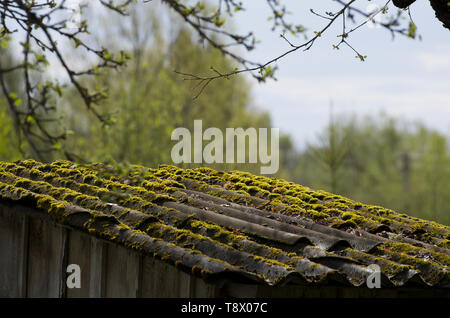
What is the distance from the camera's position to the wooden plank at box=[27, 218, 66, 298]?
14.0ft

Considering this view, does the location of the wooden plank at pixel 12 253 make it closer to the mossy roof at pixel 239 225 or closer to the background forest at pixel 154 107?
the mossy roof at pixel 239 225

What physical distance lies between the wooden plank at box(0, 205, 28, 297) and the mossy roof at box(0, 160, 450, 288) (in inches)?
13.4

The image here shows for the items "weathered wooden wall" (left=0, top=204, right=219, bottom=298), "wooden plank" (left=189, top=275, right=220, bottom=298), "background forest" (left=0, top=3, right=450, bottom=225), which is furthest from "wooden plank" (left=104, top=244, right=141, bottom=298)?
"background forest" (left=0, top=3, right=450, bottom=225)

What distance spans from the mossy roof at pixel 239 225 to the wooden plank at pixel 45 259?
1.06 ft

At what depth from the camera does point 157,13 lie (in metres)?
18.4

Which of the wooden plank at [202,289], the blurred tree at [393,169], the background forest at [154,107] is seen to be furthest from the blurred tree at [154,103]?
the wooden plank at [202,289]

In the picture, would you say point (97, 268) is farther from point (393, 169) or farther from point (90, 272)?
point (393, 169)

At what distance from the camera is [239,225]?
3.58 m

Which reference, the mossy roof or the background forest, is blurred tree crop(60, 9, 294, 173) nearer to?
the background forest

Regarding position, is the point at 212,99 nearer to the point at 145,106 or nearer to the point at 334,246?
the point at 145,106

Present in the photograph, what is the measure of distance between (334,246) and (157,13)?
16.3 m

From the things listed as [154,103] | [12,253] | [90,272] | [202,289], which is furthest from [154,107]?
[202,289]

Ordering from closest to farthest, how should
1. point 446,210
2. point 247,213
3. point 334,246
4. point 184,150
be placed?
1. point 334,246
2. point 247,213
3. point 184,150
4. point 446,210
